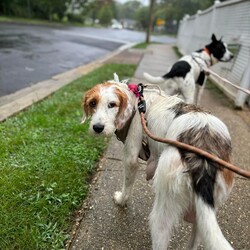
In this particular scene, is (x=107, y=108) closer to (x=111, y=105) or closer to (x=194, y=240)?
(x=111, y=105)

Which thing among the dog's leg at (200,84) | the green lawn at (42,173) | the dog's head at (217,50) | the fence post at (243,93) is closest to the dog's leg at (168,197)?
the green lawn at (42,173)

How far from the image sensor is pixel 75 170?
129 inches

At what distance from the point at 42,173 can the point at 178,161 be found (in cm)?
194

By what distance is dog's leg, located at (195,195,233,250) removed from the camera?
1507 mm

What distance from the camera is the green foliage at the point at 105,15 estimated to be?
8875 centimetres

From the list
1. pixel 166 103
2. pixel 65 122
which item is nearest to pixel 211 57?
pixel 65 122

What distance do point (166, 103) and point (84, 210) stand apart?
134 cm

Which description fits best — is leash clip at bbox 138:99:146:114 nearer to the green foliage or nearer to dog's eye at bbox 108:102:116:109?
dog's eye at bbox 108:102:116:109

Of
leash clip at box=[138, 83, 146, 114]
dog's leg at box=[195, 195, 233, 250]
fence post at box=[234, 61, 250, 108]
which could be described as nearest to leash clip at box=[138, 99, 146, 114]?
leash clip at box=[138, 83, 146, 114]

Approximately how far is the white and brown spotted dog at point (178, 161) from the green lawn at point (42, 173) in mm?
957

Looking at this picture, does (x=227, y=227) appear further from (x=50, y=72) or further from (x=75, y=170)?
(x=50, y=72)

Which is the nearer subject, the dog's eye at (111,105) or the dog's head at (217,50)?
the dog's eye at (111,105)

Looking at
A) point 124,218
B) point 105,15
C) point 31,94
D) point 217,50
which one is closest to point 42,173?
point 124,218

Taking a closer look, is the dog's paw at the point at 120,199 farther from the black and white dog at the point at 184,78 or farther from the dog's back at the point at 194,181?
the black and white dog at the point at 184,78
